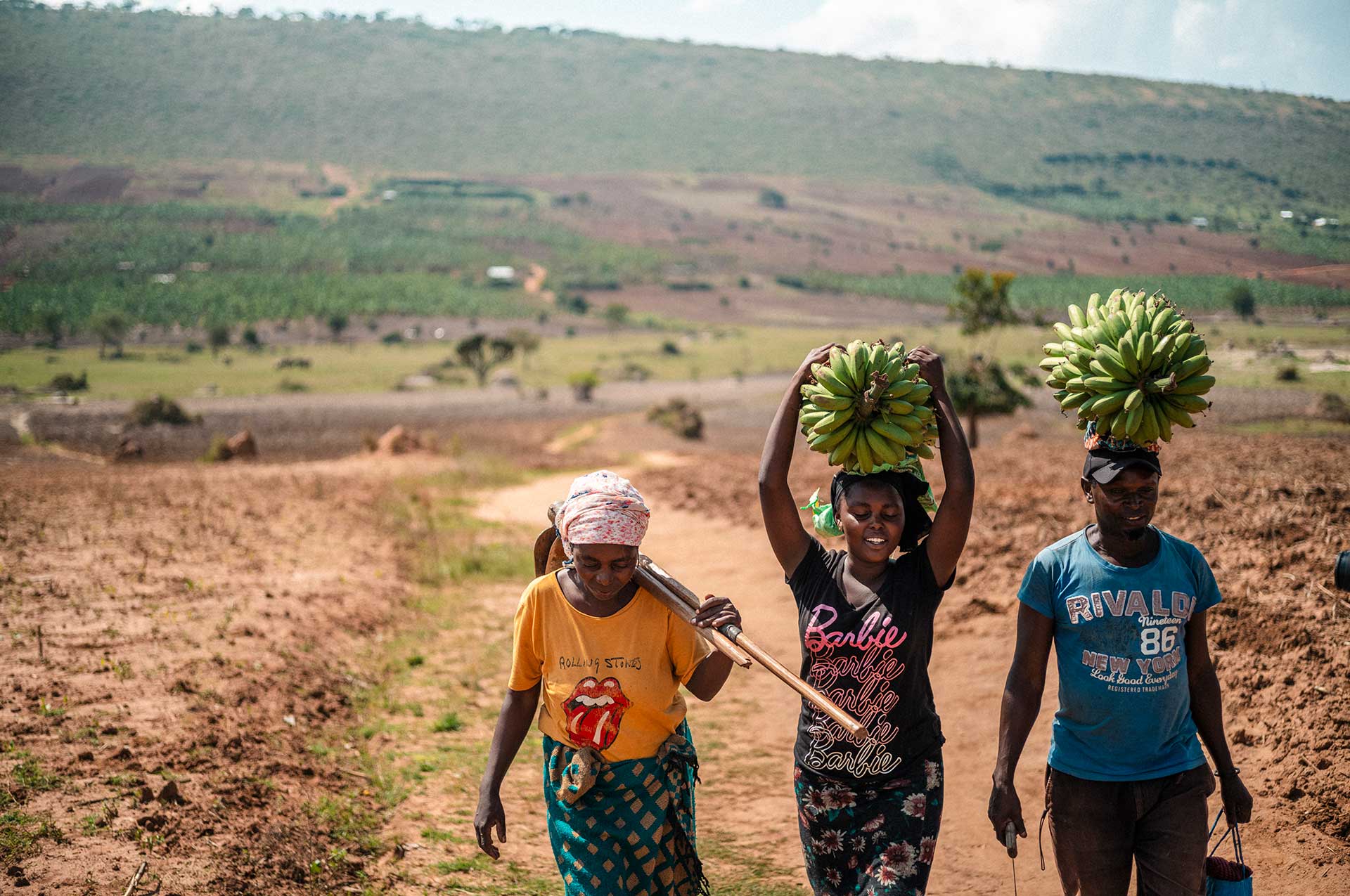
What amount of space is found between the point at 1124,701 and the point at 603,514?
1.62 m

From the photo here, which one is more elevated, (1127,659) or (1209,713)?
(1127,659)

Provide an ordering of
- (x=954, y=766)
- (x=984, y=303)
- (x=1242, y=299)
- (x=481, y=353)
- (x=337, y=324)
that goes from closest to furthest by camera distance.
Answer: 1. (x=954, y=766)
2. (x=1242, y=299)
3. (x=984, y=303)
4. (x=481, y=353)
5. (x=337, y=324)

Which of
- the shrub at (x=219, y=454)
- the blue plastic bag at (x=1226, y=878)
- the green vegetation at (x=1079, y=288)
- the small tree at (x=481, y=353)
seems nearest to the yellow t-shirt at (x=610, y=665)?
the blue plastic bag at (x=1226, y=878)

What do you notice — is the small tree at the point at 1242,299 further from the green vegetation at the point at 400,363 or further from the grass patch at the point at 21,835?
the green vegetation at the point at 400,363

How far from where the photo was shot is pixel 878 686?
10.1 feet

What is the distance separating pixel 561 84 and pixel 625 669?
16206cm

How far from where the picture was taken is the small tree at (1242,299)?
557 inches

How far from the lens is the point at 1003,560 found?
352 inches

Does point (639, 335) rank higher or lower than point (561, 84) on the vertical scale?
lower

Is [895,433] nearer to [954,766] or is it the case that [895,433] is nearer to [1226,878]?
[1226,878]

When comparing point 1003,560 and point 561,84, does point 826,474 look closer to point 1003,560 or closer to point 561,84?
point 1003,560

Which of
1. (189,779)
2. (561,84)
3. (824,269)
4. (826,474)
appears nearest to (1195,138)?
(826,474)

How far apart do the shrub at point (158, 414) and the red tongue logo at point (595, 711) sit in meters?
32.7

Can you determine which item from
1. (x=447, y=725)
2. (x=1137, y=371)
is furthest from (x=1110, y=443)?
(x=447, y=725)
